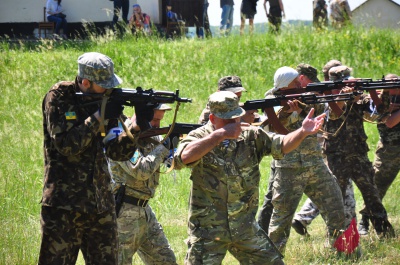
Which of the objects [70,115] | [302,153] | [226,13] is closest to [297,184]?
[302,153]

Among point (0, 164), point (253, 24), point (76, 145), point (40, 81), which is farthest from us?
point (253, 24)

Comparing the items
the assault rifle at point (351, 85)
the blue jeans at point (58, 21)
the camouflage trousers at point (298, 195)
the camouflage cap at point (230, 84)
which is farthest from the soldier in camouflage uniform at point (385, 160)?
the blue jeans at point (58, 21)

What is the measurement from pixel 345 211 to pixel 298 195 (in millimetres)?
1387

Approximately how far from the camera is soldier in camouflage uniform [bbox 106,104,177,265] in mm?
7250

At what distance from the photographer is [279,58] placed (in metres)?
20.3

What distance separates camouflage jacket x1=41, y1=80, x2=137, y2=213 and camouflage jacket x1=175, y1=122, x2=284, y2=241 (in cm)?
70

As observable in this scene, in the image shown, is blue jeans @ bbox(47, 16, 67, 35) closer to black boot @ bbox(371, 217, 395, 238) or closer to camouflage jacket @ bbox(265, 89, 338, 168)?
black boot @ bbox(371, 217, 395, 238)

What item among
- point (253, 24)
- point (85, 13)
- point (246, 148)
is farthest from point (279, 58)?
point (246, 148)

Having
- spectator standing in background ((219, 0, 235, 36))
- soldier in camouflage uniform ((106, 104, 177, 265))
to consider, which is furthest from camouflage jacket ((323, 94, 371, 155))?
spectator standing in background ((219, 0, 235, 36))

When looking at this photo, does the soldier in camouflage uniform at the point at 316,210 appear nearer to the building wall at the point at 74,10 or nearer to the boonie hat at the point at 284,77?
the boonie hat at the point at 284,77

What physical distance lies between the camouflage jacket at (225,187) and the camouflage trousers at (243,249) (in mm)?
46

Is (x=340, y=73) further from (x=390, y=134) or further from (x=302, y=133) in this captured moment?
(x=302, y=133)

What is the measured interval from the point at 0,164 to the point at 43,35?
12.2 meters

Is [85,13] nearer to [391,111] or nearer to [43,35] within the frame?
[43,35]
